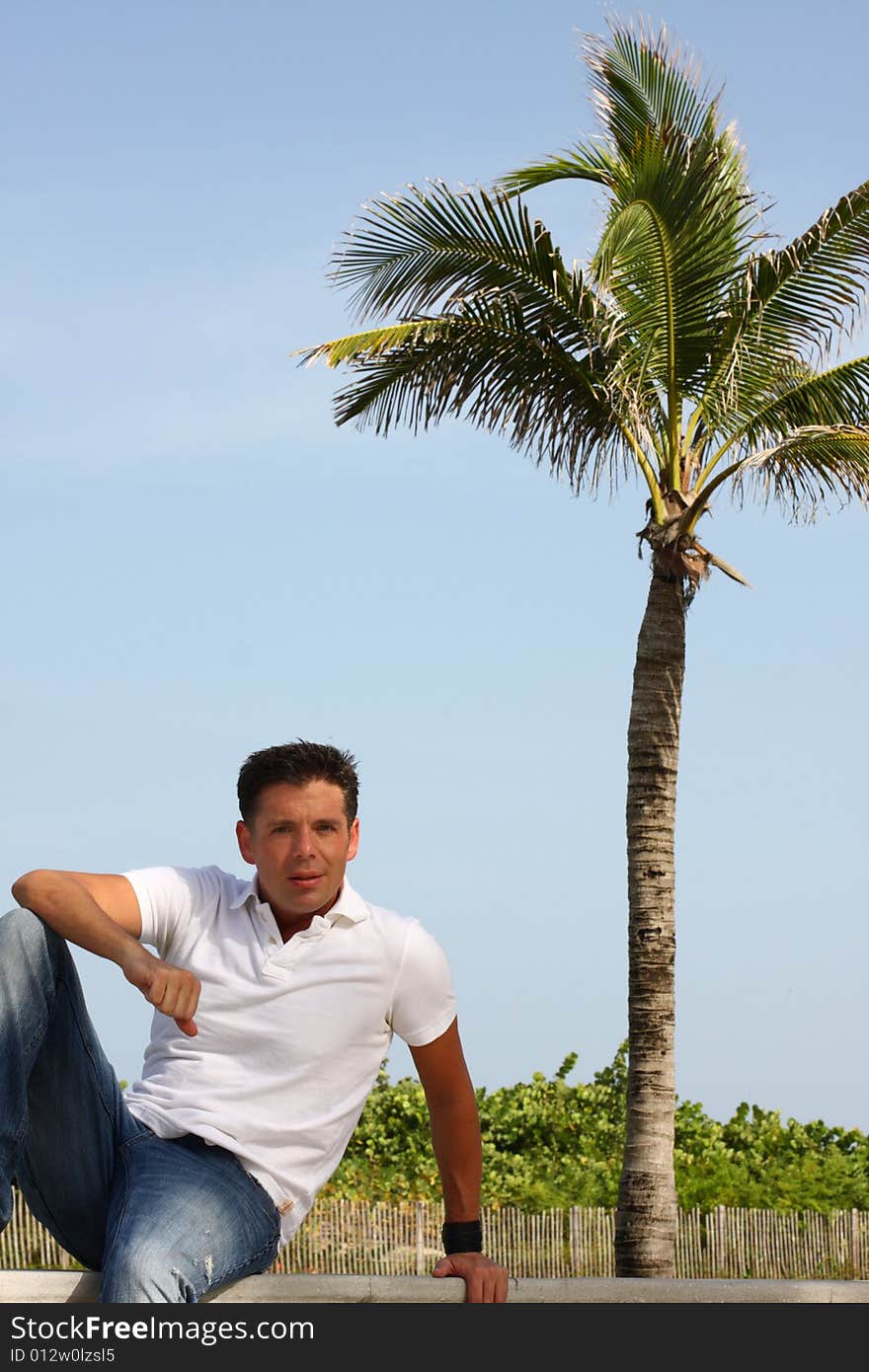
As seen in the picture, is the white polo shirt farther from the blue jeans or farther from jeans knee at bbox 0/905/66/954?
jeans knee at bbox 0/905/66/954

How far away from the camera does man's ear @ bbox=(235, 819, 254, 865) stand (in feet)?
12.0

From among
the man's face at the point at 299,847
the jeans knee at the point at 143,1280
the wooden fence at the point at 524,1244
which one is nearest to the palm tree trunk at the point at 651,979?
the wooden fence at the point at 524,1244

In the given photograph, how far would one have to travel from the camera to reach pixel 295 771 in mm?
3621

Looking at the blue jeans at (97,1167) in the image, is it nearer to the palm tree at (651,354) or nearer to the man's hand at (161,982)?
the man's hand at (161,982)

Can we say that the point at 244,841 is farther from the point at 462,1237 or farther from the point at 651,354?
the point at 651,354

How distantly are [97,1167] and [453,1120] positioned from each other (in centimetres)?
87

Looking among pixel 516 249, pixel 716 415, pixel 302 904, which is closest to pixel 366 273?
pixel 516 249

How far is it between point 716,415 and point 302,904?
10368 mm

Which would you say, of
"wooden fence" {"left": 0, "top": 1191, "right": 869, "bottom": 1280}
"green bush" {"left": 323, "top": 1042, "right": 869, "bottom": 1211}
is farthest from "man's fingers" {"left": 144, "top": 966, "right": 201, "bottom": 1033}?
"green bush" {"left": 323, "top": 1042, "right": 869, "bottom": 1211}

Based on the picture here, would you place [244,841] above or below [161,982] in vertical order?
above

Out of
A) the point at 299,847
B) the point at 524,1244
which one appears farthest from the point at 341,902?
the point at 524,1244

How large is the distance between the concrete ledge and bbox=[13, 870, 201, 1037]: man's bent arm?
64 cm
